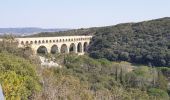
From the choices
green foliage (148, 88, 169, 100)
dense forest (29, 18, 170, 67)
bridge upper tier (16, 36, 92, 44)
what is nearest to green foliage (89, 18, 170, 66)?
dense forest (29, 18, 170, 67)

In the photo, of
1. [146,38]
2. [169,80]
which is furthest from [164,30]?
[169,80]

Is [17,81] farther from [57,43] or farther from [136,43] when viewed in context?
[136,43]

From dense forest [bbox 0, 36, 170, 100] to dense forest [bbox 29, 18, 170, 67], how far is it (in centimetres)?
1269

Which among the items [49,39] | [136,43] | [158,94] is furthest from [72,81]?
[136,43]

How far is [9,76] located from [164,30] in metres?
55.2

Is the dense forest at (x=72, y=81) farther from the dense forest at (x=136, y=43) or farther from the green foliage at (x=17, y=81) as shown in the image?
the dense forest at (x=136, y=43)

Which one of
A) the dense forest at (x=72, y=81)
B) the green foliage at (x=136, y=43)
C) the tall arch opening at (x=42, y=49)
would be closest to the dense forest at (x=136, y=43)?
the green foliage at (x=136, y=43)

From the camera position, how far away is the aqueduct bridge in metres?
55.9

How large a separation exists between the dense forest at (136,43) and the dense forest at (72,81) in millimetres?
12690

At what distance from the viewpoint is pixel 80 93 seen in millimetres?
24688

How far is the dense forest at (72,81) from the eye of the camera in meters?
21.0

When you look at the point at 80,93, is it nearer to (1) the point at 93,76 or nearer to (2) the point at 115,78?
(1) the point at 93,76

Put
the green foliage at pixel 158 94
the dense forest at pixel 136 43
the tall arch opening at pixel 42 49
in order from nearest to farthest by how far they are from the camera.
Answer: the green foliage at pixel 158 94
the tall arch opening at pixel 42 49
the dense forest at pixel 136 43

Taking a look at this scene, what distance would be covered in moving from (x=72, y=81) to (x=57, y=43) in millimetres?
36492
